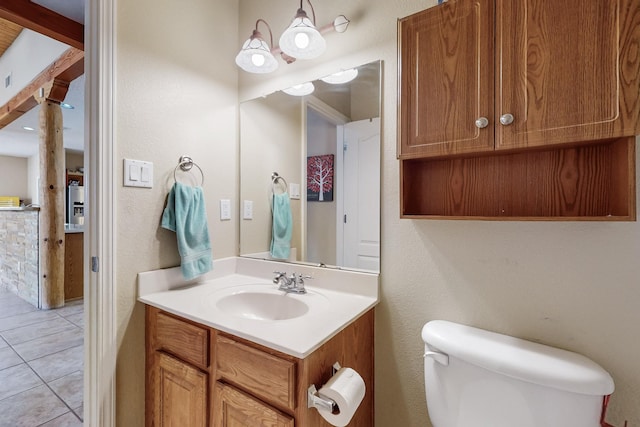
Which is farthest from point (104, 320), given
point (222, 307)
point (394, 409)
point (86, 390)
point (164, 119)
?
point (394, 409)

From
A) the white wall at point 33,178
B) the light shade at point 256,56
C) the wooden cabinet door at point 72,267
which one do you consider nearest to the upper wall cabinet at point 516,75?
the light shade at point 256,56

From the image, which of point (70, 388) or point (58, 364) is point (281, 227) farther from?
point (58, 364)

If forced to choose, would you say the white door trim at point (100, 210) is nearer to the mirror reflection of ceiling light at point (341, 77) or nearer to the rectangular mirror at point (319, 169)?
the rectangular mirror at point (319, 169)

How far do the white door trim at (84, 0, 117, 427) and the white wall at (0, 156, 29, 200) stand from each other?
800 centimetres

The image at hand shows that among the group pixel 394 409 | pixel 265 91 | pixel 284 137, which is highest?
pixel 265 91

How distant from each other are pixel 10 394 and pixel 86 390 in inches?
42.2

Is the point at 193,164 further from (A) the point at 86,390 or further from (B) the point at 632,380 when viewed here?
(B) the point at 632,380

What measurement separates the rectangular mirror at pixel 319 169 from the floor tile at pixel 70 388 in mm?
1305

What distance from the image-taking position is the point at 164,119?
4.34 feet

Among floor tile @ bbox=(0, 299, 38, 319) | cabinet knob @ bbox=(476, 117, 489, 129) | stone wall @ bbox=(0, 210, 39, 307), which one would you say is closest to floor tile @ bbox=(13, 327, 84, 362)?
floor tile @ bbox=(0, 299, 38, 319)

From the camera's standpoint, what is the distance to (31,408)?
1.60 metres

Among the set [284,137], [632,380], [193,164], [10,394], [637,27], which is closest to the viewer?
[637,27]

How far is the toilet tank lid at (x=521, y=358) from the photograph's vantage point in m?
0.75

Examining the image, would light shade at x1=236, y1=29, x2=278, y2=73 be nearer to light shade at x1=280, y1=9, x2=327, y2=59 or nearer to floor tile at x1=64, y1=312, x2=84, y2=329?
light shade at x1=280, y1=9, x2=327, y2=59
